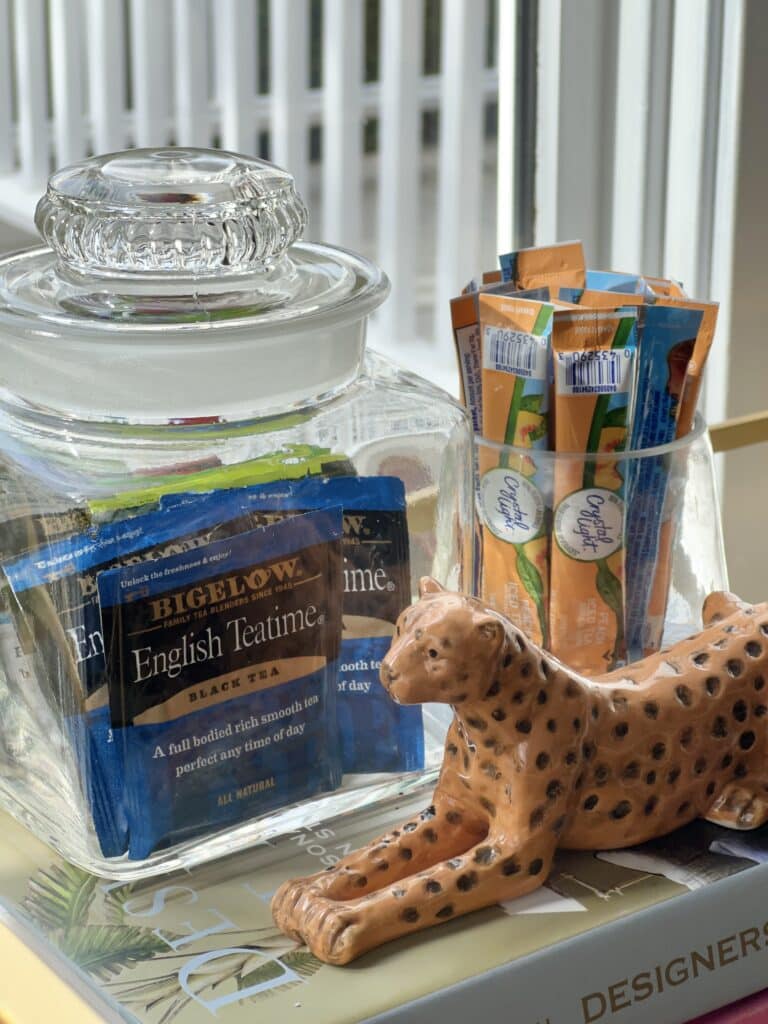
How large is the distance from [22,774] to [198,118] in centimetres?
239

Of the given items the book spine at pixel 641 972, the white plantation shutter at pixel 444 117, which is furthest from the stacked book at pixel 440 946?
the white plantation shutter at pixel 444 117

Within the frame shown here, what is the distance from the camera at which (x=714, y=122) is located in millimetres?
1017

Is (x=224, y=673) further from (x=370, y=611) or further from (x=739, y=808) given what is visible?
(x=739, y=808)

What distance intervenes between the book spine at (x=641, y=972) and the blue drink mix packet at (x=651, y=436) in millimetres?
135

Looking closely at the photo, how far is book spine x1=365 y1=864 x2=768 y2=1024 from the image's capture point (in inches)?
17.1

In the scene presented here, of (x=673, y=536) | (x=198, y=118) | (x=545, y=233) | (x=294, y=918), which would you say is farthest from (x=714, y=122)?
(x=198, y=118)

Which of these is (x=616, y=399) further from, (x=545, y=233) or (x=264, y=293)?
(x=545, y=233)

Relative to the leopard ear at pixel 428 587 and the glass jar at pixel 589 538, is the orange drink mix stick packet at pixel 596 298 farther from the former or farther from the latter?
the leopard ear at pixel 428 587

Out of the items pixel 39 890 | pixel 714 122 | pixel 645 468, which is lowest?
pixel 39 890

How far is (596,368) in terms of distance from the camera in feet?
1.79

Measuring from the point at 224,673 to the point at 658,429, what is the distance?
8.3 inches

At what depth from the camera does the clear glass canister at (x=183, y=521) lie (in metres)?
0.48

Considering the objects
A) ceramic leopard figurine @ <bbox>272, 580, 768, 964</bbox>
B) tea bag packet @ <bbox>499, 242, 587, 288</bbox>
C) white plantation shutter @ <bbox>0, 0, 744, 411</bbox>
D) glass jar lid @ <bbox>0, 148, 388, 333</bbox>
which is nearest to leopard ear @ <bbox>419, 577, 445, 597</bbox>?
ceramic leopard figurine @ <bbox>272, 580, 768, 964</bbox>

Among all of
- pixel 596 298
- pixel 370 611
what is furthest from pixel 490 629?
pixel 596 298
